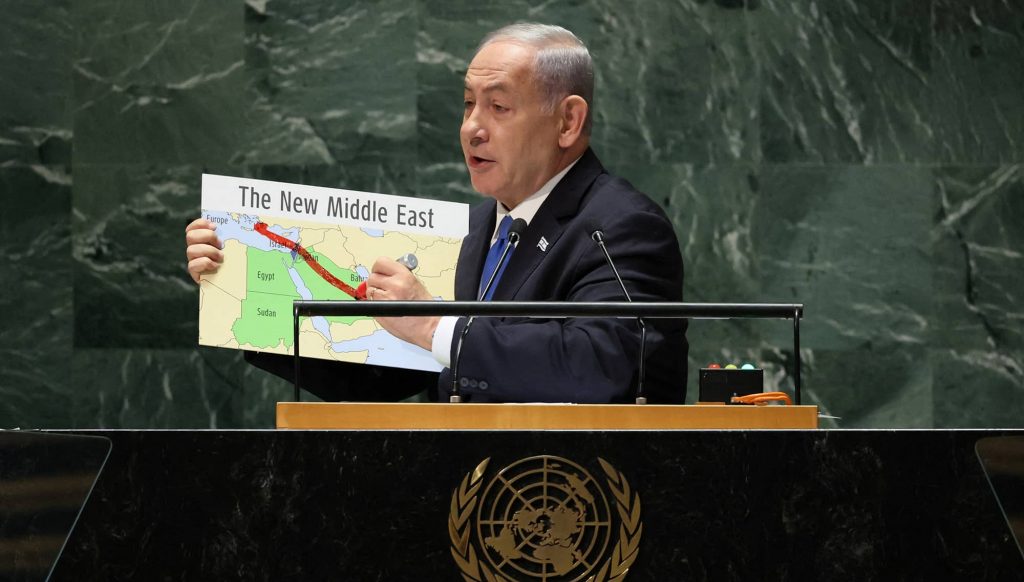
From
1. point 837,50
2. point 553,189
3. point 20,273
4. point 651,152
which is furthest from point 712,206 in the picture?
point 20,273

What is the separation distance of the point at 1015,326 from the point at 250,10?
133 inches

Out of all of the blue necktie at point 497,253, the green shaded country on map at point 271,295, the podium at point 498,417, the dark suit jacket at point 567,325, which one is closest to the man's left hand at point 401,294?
the dark suit jacket at point 567,325

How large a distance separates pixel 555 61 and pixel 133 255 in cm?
271

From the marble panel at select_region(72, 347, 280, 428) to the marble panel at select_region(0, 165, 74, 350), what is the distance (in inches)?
10.3

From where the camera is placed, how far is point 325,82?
5543 mm

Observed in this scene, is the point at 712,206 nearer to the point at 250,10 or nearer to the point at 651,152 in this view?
the point at 651,152

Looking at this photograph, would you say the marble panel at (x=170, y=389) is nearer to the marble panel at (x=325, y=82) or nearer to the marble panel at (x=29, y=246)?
the marble panel at (x=29, y=246)

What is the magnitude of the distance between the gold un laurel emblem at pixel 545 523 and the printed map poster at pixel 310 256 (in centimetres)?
126

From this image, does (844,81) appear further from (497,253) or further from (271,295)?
Result: (271,295)

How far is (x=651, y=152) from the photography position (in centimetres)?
555

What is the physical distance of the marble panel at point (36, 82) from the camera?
5.57 meters

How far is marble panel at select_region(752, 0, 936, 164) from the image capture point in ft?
18.2

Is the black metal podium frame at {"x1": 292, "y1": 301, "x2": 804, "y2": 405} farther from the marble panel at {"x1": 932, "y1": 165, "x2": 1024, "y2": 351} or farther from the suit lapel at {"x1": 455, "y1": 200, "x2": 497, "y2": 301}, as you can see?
the marble panel at {"x1": 932, "y1": 165, "x2": 1024, "y2": 351}

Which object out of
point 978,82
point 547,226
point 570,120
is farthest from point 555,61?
point 978,82
